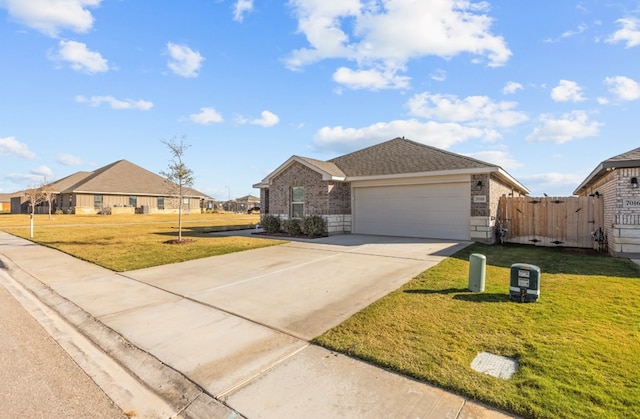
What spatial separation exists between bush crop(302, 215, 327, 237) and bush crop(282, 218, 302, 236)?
1.88 feet

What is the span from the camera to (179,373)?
11.6 ft

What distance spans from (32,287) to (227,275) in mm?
4214

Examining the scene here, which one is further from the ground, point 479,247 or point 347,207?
point 347,207

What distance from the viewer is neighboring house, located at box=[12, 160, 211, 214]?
37.7 meters

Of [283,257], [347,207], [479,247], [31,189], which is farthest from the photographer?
[31,189]

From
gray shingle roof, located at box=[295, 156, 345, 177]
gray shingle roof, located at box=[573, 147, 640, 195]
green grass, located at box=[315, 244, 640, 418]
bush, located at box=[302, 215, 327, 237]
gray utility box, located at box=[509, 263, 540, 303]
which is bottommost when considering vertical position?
green grass, located at box=[315, 244, 640, 418]

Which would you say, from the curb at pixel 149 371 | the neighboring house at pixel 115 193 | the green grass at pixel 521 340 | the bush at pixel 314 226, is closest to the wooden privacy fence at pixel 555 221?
the green grass at pixel 521 340

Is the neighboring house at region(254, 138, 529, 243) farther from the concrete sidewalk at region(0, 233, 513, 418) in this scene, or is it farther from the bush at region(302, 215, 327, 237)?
the concrete sidewalk at region(0, 233, 513, 418)

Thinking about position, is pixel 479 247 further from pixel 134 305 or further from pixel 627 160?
pixel 134 305

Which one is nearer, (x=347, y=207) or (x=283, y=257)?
(x=283, y=257)

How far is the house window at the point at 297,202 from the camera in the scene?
684 inches

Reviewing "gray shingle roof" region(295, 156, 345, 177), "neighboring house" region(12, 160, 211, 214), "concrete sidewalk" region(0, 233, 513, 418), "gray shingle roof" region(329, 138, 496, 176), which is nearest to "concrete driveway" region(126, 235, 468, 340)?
"concrete sidewalk" region(0, 233, 513, 418)

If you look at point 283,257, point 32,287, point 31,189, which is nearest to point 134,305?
point 32,287

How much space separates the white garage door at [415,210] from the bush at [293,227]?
9.50 ft
